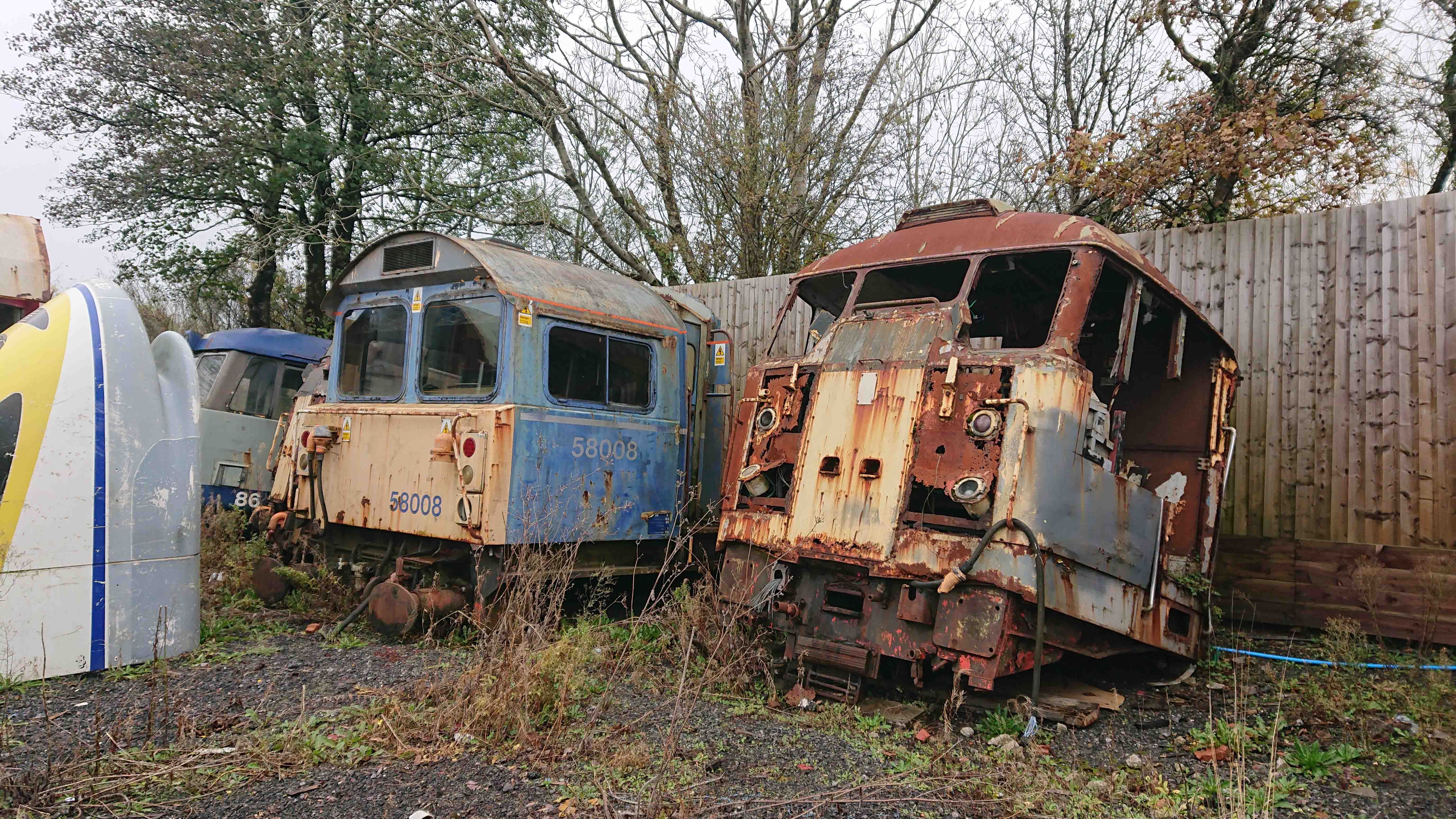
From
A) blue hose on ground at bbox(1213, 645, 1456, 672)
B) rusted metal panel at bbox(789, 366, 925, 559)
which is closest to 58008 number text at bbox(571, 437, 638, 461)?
rusted metal panel at bbox(789, 366, 925, 559)

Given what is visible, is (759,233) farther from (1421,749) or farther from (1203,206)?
(1421,749)

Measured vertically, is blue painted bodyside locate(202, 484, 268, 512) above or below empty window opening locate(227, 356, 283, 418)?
below

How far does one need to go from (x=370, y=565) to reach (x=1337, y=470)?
724 cm

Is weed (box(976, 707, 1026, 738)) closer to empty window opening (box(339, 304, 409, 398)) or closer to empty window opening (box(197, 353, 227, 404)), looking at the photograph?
empty window opening (box(339, 304, 409, 398))

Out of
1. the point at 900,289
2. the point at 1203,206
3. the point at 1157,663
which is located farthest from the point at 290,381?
the point at 1203,206

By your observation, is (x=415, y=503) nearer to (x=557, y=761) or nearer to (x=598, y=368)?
(x=598, y=368)

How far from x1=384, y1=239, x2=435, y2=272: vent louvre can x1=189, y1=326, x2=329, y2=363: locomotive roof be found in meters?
3.95

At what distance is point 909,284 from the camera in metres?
6.00

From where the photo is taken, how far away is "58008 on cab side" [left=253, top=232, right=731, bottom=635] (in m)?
6.01

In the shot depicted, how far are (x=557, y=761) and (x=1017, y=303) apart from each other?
14.1ft

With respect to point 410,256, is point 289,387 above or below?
below

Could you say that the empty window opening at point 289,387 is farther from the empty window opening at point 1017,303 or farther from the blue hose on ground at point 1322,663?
the blue hose on ground at point 1322,663

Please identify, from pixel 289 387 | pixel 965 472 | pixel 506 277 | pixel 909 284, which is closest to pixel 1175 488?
pixel 909 284

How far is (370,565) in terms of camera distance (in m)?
6.83
